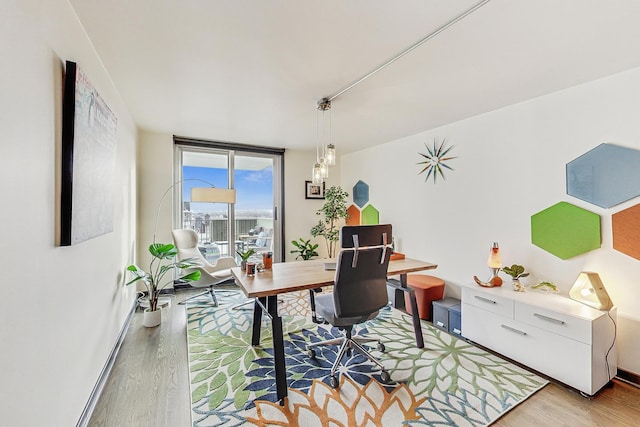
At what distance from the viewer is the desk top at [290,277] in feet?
6.15

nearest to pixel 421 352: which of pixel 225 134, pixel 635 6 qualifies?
pixel 635 6

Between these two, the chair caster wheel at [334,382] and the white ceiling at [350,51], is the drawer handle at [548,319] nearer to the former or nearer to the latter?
the chair caster wheel at [334,382]

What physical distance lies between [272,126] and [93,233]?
7.93ft

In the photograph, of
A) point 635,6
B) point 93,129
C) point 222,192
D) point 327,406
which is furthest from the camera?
point 222,192

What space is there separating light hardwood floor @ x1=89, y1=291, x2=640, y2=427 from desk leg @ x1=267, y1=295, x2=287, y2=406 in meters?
0.56

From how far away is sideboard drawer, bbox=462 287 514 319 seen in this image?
7.54 ft

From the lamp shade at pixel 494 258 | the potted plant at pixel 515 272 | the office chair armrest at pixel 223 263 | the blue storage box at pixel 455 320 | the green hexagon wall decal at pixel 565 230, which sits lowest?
the blue storage box at pixel 455 320

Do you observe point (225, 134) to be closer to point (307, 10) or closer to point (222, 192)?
point (222, 192)

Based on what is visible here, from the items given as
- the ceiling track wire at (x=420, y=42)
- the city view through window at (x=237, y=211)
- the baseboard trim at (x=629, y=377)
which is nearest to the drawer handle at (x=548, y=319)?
the baseboard trim at (x=629, y=377)

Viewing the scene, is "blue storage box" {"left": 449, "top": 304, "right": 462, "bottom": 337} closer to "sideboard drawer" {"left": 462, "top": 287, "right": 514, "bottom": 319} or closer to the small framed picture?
"sideboard drawer" {"left": 462, "top": 287, "right": 514, "bottom": 319}

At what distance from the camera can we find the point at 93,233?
1.69m

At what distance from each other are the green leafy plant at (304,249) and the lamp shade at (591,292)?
3458 millimetres

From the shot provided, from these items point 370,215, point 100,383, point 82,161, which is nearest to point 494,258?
point 370,215

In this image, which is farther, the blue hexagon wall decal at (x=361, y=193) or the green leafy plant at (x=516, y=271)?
the blue hexagon wall decal at (x=361, y=193)
